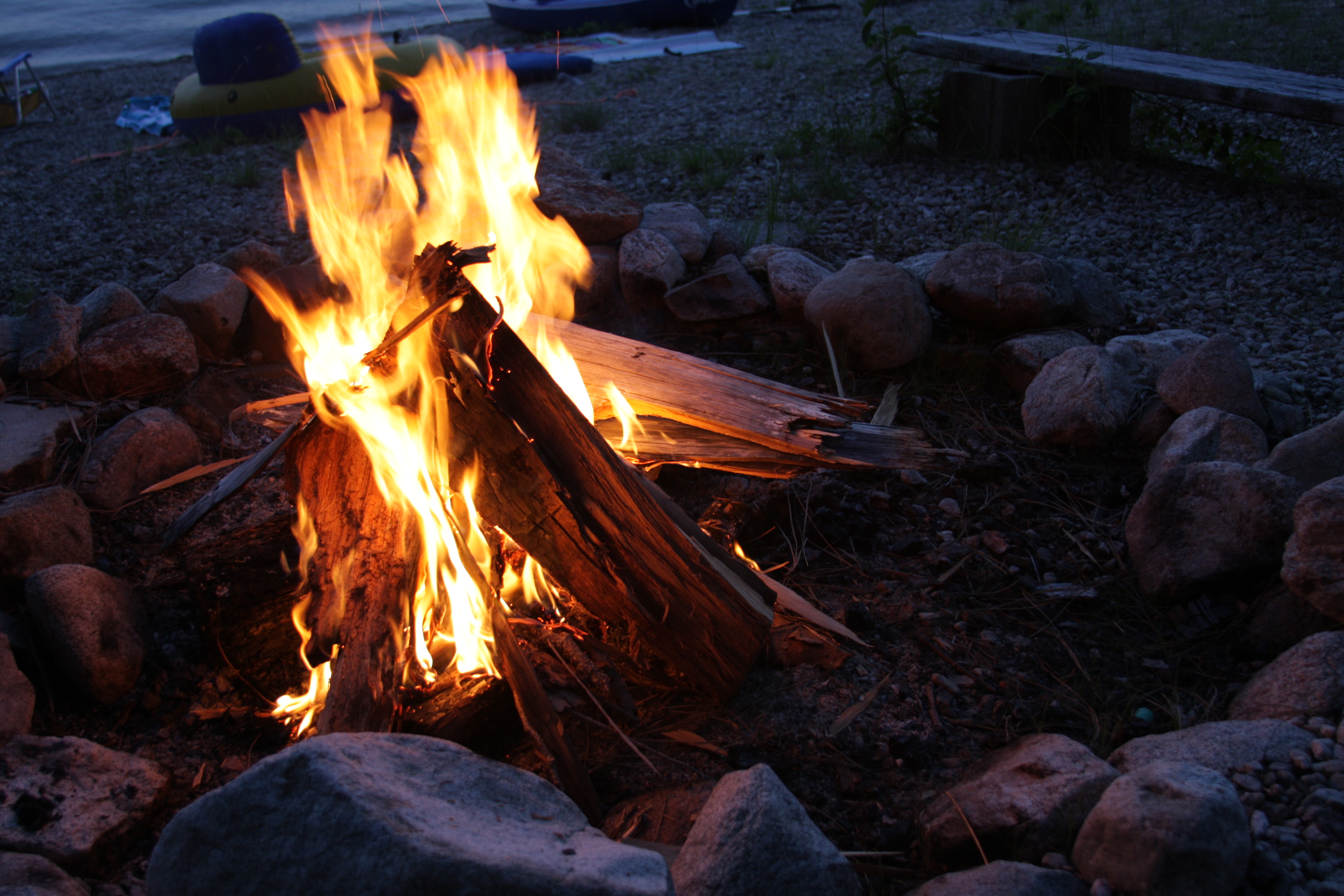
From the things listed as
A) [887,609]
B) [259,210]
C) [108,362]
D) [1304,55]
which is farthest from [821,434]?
[1304,55]

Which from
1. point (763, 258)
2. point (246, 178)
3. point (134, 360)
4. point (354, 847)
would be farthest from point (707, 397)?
point (246, 178)

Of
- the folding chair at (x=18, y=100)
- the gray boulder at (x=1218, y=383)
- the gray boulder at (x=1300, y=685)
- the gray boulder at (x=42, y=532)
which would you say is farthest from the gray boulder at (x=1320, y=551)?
the folding chair at (x=18, y=100)

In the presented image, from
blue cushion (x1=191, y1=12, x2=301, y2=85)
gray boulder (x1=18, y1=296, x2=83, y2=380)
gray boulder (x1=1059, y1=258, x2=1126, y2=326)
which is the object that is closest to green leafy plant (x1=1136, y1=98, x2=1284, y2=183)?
gray boulder (x1=1059, y1=258, x2=1126, y2=326)

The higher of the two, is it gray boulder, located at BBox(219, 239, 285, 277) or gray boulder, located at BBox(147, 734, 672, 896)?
gray boulder, located at BBox(219, 239, 285, 277)

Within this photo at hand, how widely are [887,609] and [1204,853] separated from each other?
1.02 metres

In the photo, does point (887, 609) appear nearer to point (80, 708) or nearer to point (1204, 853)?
point (1204, 853)

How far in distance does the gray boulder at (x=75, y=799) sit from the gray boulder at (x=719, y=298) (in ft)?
8.00

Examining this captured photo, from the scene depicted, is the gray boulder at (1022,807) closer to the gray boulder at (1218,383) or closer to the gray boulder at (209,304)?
the gray boulder at (1218,383)

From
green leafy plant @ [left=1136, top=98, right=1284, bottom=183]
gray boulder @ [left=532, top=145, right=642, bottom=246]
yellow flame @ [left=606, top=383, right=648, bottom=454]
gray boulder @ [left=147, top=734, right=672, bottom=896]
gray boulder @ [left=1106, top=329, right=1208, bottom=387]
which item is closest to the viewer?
gray boulder @ [left=147, top=734, right=672, bottom=896]

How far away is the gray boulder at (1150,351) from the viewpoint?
2.86m

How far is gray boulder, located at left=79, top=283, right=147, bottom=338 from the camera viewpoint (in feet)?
10.5

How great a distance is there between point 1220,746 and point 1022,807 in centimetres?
38

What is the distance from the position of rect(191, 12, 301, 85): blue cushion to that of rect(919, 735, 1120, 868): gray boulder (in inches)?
310

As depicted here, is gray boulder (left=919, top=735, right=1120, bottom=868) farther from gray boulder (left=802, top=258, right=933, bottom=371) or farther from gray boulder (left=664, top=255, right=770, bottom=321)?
gray boulder (left=664, top=255, right=770, bottom=321)
